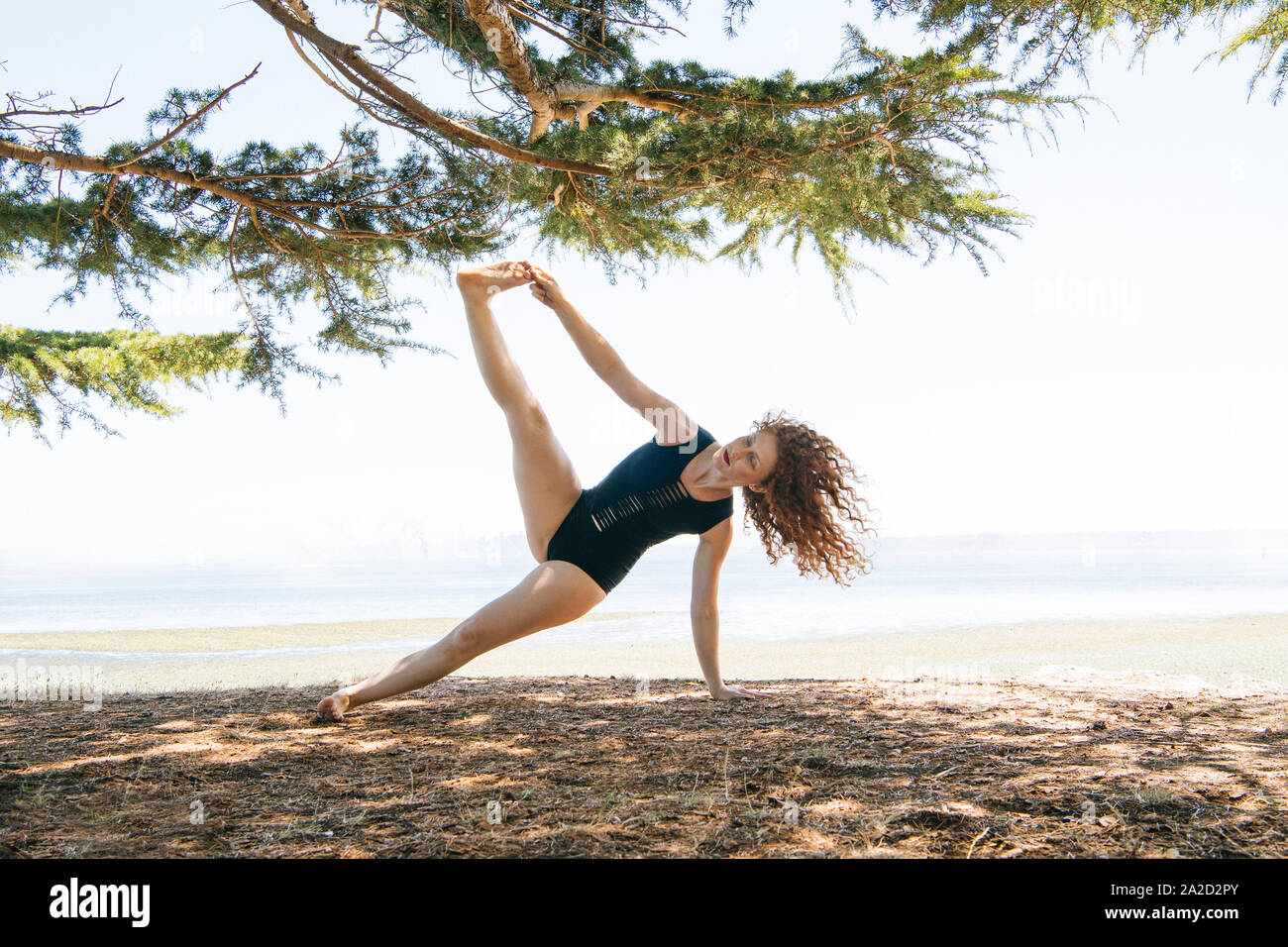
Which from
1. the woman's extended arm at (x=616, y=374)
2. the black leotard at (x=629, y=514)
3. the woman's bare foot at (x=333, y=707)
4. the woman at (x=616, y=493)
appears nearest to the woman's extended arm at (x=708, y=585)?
the woman at (x=616, y=493)

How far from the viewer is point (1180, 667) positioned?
285 inches

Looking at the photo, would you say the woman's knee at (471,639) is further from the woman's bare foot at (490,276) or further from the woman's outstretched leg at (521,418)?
the woman's bare foot at (490,276)

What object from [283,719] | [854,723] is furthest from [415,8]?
[854,723]

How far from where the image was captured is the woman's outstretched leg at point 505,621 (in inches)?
135

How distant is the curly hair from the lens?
12.4 ft

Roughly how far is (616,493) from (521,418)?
556mm

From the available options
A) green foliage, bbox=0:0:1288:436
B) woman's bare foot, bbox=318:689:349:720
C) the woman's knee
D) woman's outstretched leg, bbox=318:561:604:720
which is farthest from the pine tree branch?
woman's bare foot, bbox=318:689:349:720

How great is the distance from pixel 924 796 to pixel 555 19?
14.3ft

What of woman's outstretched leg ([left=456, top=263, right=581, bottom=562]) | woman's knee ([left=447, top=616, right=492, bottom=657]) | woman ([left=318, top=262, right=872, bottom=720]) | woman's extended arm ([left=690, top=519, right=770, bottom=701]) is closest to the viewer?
woman's knee ([left=447, top=616, right=492, bottom=657])

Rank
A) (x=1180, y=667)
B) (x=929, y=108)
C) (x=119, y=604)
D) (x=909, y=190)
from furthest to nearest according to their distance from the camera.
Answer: (x=119, y=604) < (x=1180, y=667) < (x=909, y=190) < (x=929, y=108)

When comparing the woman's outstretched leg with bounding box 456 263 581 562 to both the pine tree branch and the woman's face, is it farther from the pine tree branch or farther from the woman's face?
the pine tree branch

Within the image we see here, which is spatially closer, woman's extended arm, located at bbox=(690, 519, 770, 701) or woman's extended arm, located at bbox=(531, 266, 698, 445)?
woman's extended arm, located at bbox=(531, 266, 698, 445)
